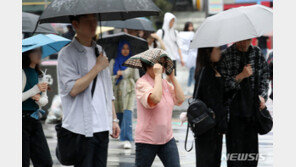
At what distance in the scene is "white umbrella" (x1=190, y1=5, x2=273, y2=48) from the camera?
196 inches

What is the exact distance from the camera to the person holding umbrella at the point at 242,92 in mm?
5184

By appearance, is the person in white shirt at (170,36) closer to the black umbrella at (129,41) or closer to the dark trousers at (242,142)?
the black umbrella at (129,41)

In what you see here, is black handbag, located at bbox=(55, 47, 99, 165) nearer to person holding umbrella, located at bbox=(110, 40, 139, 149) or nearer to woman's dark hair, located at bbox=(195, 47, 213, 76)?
woman's dark hair, located at bbox=(195, 47, 213, 76)

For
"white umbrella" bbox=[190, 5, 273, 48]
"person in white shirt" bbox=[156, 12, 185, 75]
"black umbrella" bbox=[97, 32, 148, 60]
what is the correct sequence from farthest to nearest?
"person in white shirt" bbox=[156, 12, 185, 75]
"black umbrella" bbox=[97, 32, 148, 60]
"white umbrella" bbox=[190, 5, 273, 48]

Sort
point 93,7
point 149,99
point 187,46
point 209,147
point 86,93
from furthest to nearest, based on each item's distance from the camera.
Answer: point 187,46
point 209,147
point 149,99
point 86,93
point 93,7

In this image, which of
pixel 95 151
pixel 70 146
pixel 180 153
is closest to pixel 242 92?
pixel 95 151

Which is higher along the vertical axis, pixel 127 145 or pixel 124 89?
pixel 124 89

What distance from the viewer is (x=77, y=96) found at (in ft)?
14.1

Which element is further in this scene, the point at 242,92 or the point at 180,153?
the point at 180,153

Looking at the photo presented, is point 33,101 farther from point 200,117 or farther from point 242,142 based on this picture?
point 242,142

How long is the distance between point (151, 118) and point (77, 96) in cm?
92

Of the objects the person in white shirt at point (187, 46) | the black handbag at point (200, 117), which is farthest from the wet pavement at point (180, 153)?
the person in white shirt at point (187, 46)

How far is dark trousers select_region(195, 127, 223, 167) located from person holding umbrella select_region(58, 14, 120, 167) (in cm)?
117

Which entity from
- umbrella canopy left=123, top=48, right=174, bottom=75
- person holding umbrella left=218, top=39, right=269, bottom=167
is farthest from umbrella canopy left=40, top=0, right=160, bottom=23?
person holding umbrella left=218, top=39, right=269, bottom=167
